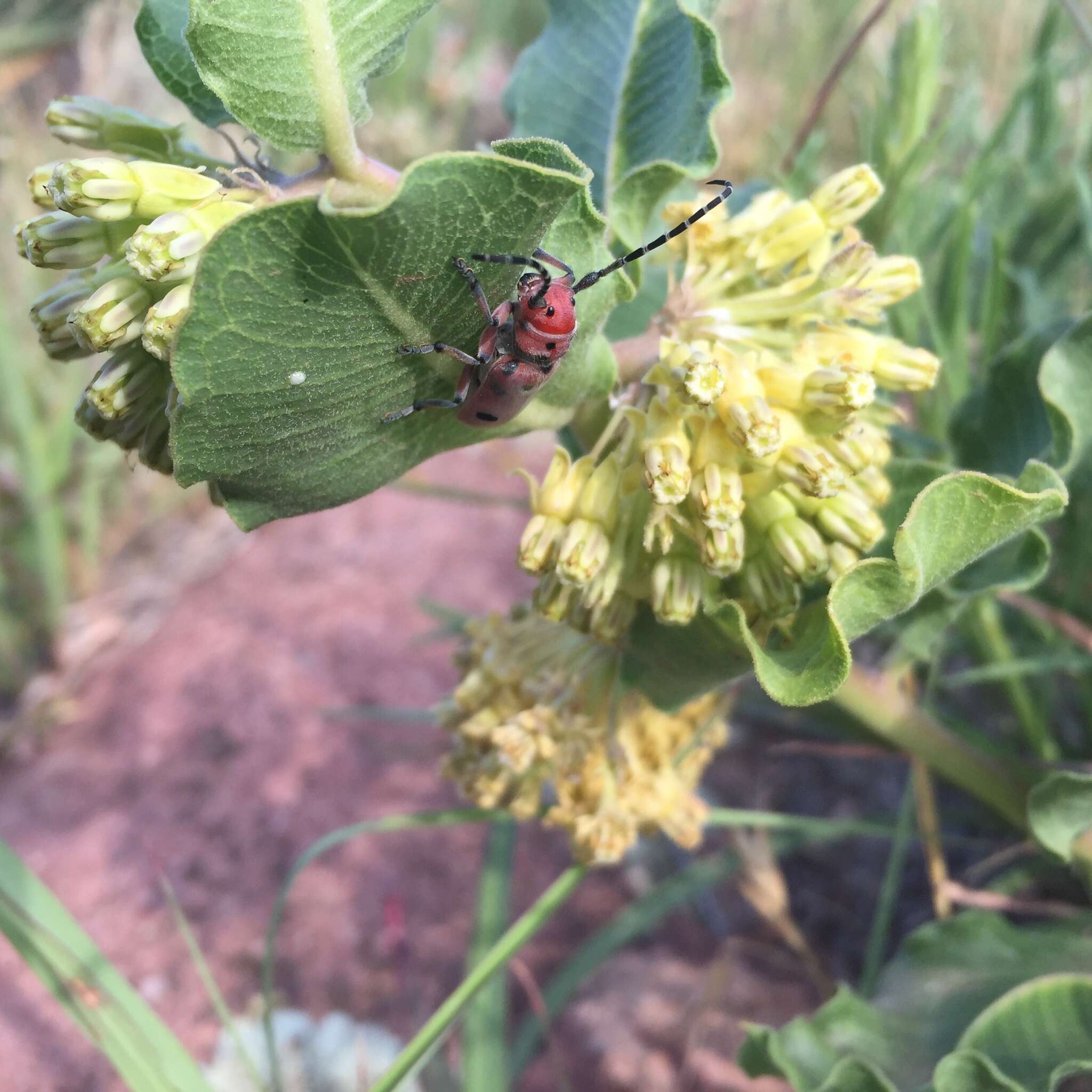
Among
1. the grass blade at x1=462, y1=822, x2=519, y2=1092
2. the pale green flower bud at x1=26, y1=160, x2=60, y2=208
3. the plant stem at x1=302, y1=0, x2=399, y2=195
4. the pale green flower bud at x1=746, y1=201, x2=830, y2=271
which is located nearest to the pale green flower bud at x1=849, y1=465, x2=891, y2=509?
the pale green flower bud at x1=746, y1=201, x2=830, y2=271

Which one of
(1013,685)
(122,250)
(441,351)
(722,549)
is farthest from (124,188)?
(1013,685)

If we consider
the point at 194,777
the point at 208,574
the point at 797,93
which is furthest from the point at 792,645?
the point at 797,93

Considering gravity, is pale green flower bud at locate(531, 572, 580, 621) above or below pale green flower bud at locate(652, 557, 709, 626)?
below

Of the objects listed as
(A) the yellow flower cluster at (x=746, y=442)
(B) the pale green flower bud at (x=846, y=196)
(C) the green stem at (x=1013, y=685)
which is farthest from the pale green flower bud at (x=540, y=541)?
(C) the green stem at (x=1013, y=685)

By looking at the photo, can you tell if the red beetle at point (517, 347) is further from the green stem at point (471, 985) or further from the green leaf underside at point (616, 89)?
the green stem at point (471, 985)

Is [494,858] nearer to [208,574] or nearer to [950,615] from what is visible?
[950,615]

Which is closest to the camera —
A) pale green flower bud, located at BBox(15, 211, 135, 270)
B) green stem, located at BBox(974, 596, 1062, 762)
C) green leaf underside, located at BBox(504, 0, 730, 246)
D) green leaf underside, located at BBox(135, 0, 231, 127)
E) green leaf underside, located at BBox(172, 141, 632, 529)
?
green leaf underside, located at BBox(172, 141, 632, 529)

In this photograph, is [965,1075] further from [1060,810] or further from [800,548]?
[800,548]

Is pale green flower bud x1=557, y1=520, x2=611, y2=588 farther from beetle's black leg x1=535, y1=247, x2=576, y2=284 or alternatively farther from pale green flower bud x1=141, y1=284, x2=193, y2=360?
pale green flower bud x1=141, y1=284, x2=193, y2=360
